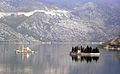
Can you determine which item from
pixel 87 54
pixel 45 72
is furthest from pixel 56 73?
pixel 87 54

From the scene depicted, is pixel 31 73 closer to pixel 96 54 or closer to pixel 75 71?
pixel 75 71

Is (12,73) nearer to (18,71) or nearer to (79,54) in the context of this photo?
(18,71)

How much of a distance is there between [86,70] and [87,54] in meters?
62.1

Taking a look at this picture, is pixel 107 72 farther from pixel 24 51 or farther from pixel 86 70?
pixel 24 51

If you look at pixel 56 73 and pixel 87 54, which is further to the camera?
pixel 87 54

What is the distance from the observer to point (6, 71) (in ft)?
310

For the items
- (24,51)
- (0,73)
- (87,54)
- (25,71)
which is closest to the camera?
(0,73)

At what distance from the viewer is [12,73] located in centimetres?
9106

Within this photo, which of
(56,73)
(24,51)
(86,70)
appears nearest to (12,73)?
(56,73)

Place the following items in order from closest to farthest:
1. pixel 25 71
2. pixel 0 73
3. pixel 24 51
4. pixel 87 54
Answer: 1. pixel 0 73
2. pixel 25 71
3. pixel 87 54
4. pixel 24 51

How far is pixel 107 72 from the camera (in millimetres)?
96750

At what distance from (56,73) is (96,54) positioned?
71.7 metres

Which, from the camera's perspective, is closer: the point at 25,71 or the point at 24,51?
the point at 25,71

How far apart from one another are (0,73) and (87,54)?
75.9 m
